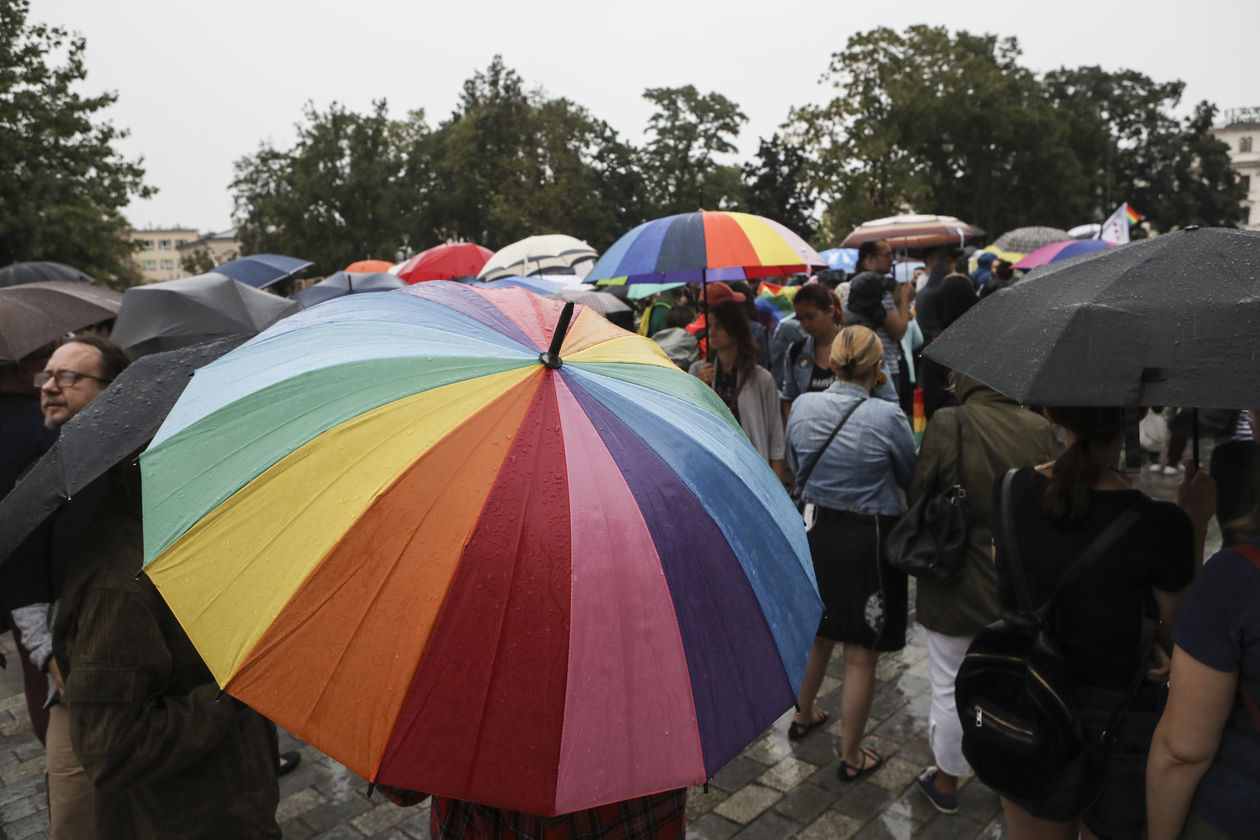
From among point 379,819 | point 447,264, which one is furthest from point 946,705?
point 447,264

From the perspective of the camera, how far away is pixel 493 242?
50.0 metres

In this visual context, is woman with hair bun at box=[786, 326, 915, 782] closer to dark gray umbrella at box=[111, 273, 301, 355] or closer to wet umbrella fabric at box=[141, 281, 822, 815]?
wet umbrella fabric at box=[141, 281, 822, 815]

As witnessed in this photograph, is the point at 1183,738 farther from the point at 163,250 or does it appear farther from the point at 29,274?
the point at 163,250

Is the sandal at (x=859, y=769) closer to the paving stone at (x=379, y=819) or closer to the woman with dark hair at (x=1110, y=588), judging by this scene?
the woman with dark hair at (x=1110, y=588)

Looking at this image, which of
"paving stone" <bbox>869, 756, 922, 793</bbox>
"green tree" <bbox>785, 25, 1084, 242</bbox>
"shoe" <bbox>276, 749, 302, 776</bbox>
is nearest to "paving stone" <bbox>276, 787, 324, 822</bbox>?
A: "shoe" <bbox>276, 749, 302, 776</bbox>

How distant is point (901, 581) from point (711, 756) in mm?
2805

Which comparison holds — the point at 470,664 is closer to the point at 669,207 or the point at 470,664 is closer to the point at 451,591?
the point at 451,591

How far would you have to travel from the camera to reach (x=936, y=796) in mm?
3738

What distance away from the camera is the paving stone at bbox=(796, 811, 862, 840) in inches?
141

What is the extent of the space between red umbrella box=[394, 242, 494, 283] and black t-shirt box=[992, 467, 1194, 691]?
1088cm

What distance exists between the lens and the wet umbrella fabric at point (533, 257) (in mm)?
11711

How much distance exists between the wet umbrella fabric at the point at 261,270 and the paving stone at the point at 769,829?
7902 mm

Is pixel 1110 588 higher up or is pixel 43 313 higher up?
pixel 43 313

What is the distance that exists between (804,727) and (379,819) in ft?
7.15
